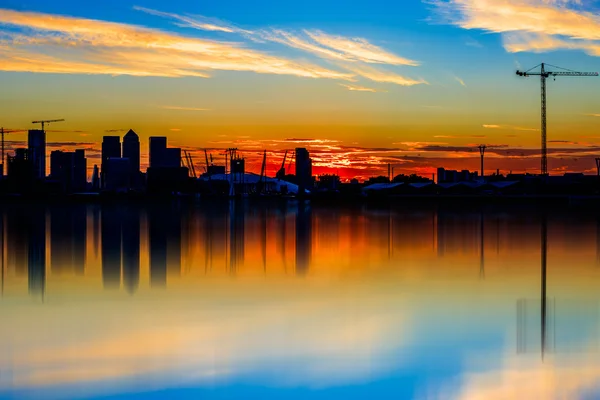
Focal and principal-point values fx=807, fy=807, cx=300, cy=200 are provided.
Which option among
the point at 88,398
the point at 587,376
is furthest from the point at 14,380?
the point at 587,376

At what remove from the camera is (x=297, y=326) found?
1923cm

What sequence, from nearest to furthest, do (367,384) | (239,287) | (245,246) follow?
(367,384) < (239,287) < (245,246)

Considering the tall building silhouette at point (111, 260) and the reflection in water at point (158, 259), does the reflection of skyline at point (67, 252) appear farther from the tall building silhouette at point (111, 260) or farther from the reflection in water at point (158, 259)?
the reflection in water at point (158, 259)

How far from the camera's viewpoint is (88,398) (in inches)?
512

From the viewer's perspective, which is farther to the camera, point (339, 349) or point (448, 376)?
point (339, 349)

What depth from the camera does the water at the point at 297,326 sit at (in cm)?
1397

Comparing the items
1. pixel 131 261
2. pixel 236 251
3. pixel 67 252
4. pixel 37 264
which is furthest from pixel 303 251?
pixel 37 264

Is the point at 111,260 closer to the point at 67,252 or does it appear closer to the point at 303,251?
the point at 67,252

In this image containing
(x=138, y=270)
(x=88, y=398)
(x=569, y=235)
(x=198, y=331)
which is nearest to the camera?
(x=88, y=398)

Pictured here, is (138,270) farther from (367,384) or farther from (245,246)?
Result: (367,384)

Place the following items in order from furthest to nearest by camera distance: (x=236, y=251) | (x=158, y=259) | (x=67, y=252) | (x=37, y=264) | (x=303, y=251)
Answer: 1. (x=303, y=251)
2. (x=236, y=251)
3. (x=67, y=252)
4. (x=158, y=259)
5. (x=37, y=264)

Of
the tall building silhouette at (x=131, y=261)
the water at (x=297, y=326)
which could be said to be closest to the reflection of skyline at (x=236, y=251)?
the tall building silhouette at (x=131, y=261)

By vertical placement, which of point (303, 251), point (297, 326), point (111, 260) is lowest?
point (303, 251)

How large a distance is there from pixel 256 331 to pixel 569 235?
42027 millimetres
